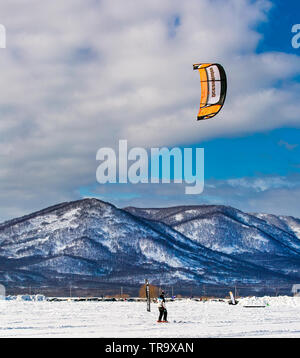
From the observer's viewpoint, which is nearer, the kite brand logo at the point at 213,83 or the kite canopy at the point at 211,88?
the kite canopy at the point at 211,88

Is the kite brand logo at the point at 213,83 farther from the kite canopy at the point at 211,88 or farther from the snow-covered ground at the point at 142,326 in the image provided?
the snow-covered ground at the point at 142,326

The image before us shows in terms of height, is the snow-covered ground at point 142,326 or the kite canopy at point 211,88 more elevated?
the kite canopy at point 211,88

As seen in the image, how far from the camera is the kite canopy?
118 ft

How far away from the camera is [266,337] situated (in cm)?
2519

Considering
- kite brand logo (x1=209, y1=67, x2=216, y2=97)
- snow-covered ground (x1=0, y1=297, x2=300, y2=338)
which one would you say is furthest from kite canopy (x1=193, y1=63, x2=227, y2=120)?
snow-covered ground (x1=0, y1=297, x2=300, y2=338)

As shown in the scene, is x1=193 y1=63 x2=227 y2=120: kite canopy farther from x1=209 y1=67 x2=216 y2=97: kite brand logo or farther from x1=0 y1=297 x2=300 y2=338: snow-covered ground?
x1=0 y1=297 x2=300 y2=338: snow-covered ground

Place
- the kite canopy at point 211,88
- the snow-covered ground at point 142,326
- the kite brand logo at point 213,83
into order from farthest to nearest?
the kite brand logo at point 213,83, the kite canopy at point 211,88, the snow-covered ground at point 142,326

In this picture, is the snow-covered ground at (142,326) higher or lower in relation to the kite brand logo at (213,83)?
lower

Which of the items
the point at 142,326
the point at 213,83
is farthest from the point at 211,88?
the point at 142,326

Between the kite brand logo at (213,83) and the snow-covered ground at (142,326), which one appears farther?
the kite brand logo at (213,83)

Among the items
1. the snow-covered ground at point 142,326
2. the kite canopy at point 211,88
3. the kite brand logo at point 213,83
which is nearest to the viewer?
the snow-covered ground at point 142,326

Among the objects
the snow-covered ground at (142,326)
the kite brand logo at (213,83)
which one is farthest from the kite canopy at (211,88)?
the snow-covered ground at (142,326)

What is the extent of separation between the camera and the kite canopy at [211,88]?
35.9 meters
